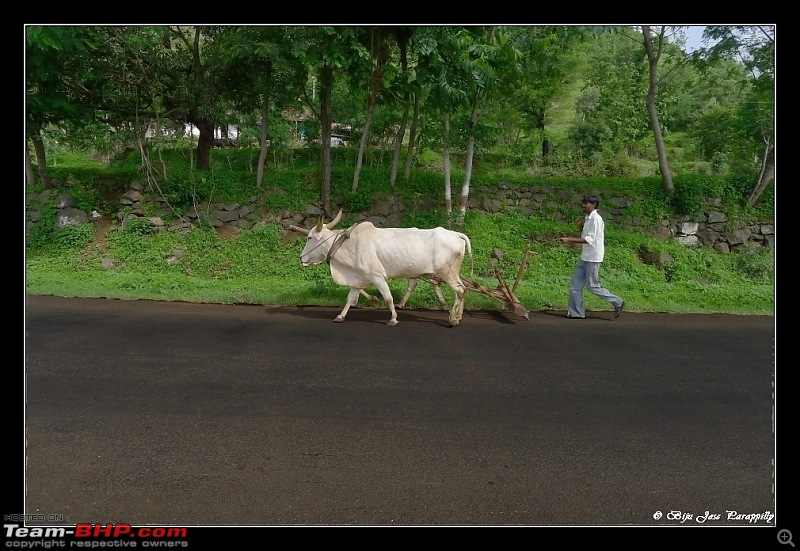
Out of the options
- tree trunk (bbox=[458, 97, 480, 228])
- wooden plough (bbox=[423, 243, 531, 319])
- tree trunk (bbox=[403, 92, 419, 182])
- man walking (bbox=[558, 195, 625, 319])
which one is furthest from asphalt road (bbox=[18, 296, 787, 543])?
tree trunk (bbox=[403, 92, 419, 182])

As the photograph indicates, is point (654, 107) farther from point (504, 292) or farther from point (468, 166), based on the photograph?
point (504, 292)

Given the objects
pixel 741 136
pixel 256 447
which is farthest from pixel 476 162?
pixel 256 447

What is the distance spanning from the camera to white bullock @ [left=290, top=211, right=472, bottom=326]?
7.51 meters

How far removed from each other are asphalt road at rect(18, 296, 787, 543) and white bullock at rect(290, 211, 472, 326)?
862 millimetres

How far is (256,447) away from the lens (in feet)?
12.5

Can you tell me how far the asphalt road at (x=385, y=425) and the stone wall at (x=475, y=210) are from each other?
6320mm

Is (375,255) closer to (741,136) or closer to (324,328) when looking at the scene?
(324,328)

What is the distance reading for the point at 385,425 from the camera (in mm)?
4176

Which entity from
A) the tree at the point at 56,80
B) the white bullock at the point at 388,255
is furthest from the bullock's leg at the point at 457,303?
the tree at the point at 56,80

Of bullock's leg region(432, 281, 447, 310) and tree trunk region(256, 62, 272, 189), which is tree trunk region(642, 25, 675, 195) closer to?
bullock's leg region(432, 281, 447, 310)

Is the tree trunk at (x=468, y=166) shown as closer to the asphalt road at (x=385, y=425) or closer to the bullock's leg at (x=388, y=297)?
the bullock's leg at (x=388, y=297)

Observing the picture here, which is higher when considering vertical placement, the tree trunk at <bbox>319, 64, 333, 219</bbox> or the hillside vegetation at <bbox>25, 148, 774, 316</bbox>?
the tree trunk at <bbox>319, 64, 333, 219</bbox>

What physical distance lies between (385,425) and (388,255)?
3.67m

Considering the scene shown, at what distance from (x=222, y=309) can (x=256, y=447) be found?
442 centimetres
